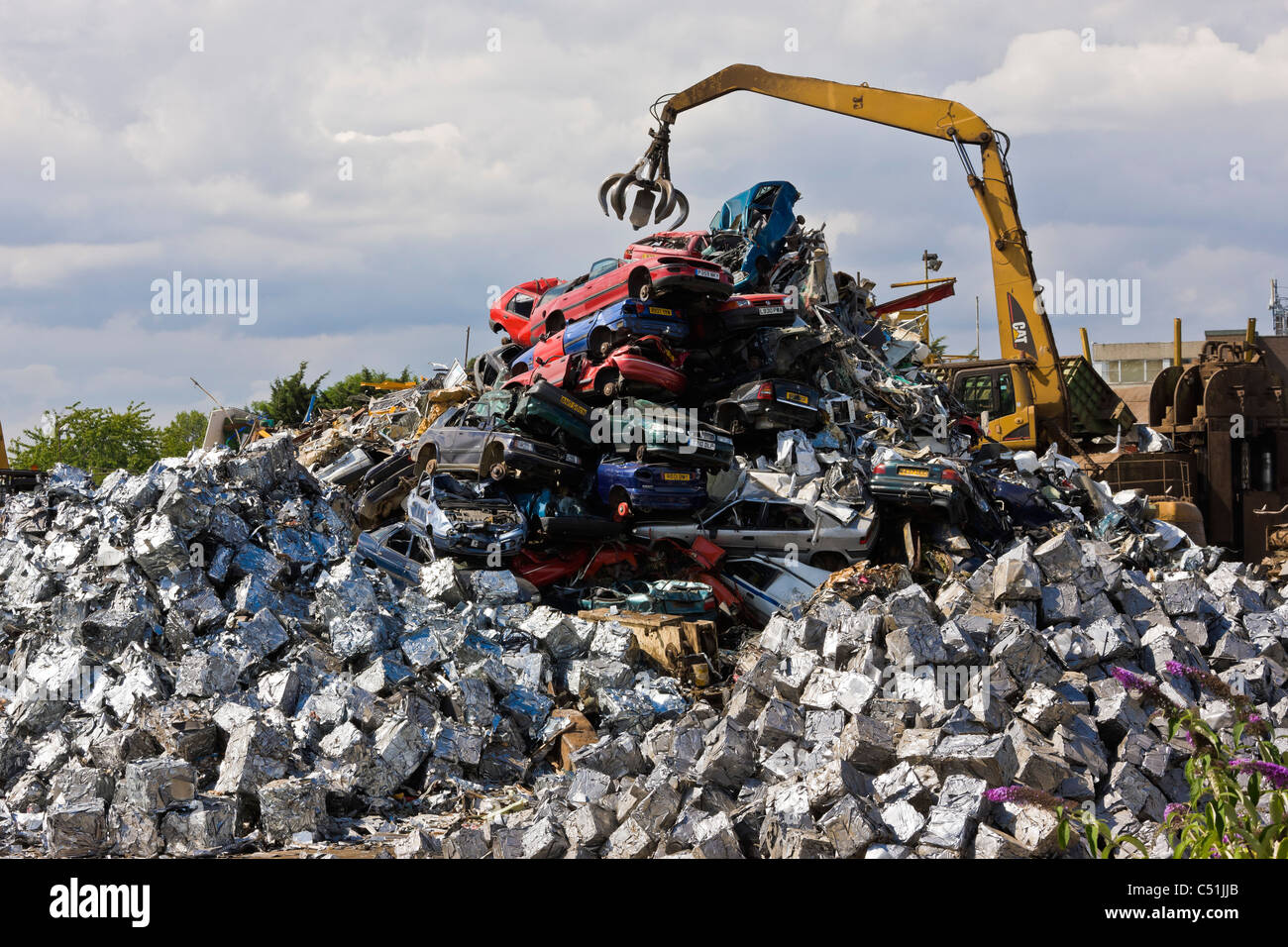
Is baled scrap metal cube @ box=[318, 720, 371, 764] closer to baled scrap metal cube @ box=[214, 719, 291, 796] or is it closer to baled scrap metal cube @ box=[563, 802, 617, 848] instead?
baled scrap metal cube @ box=[214, 719, 291, 796]

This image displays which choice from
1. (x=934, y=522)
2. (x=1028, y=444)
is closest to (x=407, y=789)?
(x=934, y=522)

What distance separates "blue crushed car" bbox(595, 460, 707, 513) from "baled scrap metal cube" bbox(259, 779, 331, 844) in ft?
17.2

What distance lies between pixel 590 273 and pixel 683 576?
500 centimetres

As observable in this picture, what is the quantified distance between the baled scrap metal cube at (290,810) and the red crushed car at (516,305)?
1002cm

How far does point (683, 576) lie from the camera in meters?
11.3

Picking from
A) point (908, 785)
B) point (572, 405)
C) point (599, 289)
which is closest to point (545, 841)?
point (908, 785)

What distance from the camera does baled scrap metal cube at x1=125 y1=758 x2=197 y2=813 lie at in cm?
658

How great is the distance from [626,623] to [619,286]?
4889mm

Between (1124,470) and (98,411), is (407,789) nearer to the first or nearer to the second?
(1124,470)

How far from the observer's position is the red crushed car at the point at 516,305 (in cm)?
1611

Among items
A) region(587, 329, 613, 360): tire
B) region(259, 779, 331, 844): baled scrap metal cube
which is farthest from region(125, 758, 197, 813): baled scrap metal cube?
region(587, 329, 613, 360): tire

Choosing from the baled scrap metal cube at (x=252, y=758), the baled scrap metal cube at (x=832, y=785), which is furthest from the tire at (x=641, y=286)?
the baled scrap metal cube at (x=832, y=785)

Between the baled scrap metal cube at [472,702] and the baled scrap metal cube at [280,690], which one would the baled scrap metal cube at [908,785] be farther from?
the baled scrap metal cube at [280,690]

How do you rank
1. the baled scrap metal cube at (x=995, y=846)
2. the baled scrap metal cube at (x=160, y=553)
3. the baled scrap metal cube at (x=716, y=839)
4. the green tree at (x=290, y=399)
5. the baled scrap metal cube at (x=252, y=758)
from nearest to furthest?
the baled scrap metal cube at (x=995, y=846) → the baled scrap metal cube at (x=716, y=839) → the baled scrap metal cube at (x=252, y=758) → the baled scrap metal cube at (x=160, y=553) → the green tree at (x=290, y=399)
